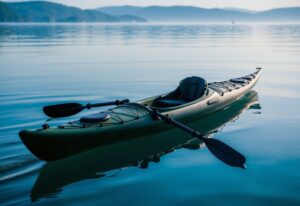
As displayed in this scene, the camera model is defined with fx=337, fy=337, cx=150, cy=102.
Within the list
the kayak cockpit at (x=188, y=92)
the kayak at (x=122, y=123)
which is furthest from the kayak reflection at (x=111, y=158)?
the kayak cockpit at (x=188, y=92)

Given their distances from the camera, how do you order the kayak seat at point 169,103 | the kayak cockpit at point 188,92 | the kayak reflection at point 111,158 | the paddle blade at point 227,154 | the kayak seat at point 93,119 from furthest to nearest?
the kayak cockpit at point 188,92 < the kayak seat at point 169,103 < the kayak seat at point 93,119 < the paddle blade at point 227,154 < the kayak reflection at point 111,158

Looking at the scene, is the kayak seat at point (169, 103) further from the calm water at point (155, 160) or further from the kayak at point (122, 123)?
the calm water at point (155, 160)

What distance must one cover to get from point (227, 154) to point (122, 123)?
9.82 feet

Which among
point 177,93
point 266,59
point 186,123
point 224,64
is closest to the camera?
point 186,123

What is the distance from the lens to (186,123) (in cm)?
1146

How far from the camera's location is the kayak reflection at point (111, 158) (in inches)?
316

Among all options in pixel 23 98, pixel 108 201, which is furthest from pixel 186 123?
pixel 23 98

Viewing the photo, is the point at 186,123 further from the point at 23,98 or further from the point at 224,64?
the point at 224,64

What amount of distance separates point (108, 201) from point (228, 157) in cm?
323

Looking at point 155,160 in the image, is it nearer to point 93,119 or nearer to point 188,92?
point 93,119

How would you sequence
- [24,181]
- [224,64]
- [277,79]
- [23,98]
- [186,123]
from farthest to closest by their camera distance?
1. [224,64]
2. [277,79]
3. [23,98]
4. [186,123]
5. [24,181]

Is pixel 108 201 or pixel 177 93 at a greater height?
pixel 177 93

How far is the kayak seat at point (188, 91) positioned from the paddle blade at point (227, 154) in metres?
3.87

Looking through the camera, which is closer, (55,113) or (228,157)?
(228,157)
